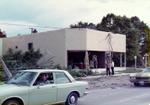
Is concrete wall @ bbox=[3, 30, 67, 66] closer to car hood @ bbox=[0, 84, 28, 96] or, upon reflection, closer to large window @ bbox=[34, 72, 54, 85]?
large window @ bbox=[34, 72, 54, 85]

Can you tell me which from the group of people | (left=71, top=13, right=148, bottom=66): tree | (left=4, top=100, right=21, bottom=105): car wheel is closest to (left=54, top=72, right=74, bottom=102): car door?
(left=4, top=100, right=21, bottom=105): car wheel

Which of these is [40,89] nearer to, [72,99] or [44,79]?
[44,79]

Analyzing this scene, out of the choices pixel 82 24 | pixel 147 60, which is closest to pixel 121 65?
pixel 147 60

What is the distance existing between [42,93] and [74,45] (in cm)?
2794

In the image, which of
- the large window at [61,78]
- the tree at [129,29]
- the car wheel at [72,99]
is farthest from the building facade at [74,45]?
the large window at [61,78]

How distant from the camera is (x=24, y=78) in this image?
12648mm

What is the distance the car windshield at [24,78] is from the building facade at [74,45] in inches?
1056

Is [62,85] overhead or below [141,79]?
overhead

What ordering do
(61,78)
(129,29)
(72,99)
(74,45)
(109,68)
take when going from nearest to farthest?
(61,78)
(72,99)
(109,68)
(74,45)
(129,29)

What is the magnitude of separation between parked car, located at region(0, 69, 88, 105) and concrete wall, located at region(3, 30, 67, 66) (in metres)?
26.4

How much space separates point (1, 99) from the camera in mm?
11180

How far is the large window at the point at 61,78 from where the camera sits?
13.4 m

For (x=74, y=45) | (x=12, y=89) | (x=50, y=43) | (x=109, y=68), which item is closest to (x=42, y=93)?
(x=12, y=89)

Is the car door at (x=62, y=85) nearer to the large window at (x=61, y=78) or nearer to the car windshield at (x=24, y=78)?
the large window at (x=61, y=78)
